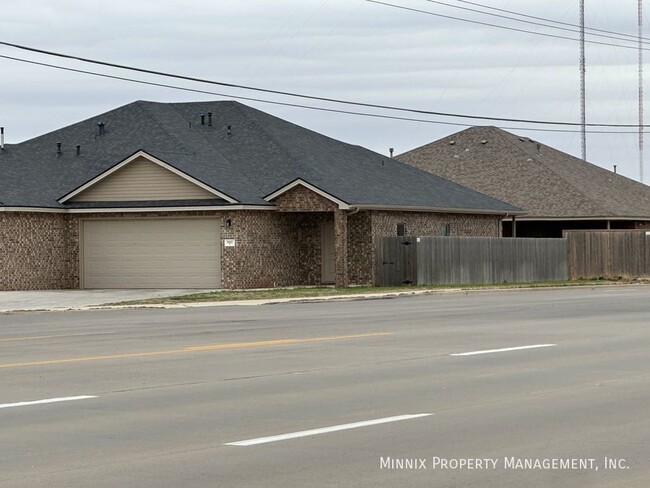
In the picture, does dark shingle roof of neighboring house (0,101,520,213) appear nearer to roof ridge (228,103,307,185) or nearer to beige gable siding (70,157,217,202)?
roof ridge (228,103,307,185)

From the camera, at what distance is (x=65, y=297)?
4097 centimetres

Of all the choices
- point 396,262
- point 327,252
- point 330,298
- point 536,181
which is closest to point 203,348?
point 330,298

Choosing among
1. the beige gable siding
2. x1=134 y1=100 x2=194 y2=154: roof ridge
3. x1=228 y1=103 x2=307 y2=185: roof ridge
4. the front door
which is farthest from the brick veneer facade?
x1=134 y1=100 x2=194 y2=154: roof ridge

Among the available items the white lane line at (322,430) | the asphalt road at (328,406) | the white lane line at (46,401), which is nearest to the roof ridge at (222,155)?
the asphalt road at (328,406)

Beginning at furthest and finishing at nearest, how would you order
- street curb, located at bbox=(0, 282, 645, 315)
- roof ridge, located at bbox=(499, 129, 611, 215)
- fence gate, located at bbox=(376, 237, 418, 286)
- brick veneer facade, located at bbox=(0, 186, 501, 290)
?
roof ridge, located at bbox=(499, 129, 611, 215), fence gate, located at bbox=(376, 237, 418, 286), brick veneer facade, located at bbox=(0, 186, 501, 290), street curb, located at bbox=(0, 282, 645, 315)

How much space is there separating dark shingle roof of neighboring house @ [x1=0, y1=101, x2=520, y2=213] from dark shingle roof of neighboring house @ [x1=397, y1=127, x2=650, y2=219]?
19.6 ft

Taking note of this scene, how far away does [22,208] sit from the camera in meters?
44.3

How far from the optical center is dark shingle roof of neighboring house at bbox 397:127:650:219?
61000 millimetres

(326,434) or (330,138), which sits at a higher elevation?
(330,138)

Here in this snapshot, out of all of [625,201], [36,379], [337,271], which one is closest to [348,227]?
[337,271]

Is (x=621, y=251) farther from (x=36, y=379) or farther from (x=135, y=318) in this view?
(x=36, y=379)

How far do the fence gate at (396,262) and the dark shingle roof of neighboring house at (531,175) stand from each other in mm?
14599

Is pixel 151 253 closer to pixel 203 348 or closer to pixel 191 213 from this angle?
pixel 191 213

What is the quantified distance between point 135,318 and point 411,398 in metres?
17.3
